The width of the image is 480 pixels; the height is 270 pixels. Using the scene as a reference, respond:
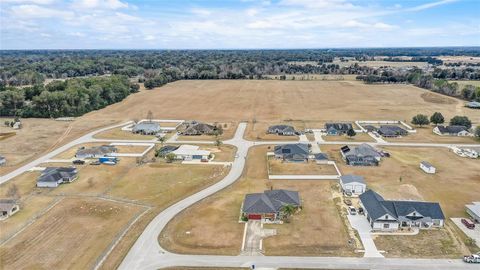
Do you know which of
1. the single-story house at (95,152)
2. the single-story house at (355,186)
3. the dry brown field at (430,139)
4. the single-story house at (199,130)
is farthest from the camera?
the single-story house at (199,130)

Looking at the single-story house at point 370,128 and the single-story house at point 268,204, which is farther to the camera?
the single-story house at point 370,128

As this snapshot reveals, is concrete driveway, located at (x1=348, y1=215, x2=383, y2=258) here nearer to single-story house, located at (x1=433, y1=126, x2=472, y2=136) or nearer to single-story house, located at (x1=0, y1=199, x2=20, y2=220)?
single-story house, located at (x1=0, y1=199, x2=20, y2=220)

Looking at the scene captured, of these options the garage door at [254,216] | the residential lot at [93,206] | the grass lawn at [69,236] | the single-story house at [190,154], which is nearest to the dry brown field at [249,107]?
the residential lot at [93,206]

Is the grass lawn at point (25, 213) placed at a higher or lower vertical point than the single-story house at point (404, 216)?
lower

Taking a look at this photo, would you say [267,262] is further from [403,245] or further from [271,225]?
[403,245]

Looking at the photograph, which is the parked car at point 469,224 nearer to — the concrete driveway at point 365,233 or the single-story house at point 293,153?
the concrete driveway at point 365,233

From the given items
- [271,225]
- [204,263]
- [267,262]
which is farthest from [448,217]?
[204,263]
